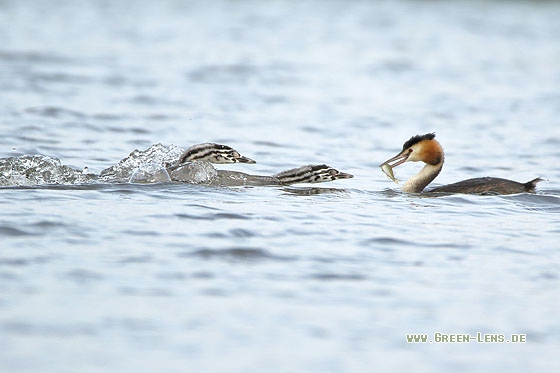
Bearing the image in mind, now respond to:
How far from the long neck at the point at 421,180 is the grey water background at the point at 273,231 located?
0.20m

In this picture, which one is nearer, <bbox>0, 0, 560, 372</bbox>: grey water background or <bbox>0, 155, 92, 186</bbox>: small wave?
<bbox>0, 0, 560, 372</bbox>: grey water background

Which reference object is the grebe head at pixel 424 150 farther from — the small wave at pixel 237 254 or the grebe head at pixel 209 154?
the small wave at pixel 237 254

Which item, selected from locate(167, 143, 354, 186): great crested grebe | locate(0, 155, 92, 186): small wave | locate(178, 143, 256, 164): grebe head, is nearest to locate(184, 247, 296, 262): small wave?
locate(0, 155, 92, 186): small wave

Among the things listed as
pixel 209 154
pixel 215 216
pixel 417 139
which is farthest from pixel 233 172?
pixel 215 216

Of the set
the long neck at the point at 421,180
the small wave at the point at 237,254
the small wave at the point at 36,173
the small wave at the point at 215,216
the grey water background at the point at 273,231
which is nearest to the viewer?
the grey water background at the point at 273,231

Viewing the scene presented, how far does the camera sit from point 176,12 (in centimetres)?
3309

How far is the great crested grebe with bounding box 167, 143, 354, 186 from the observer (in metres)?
11.5

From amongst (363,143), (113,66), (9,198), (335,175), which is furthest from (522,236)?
(113,66)

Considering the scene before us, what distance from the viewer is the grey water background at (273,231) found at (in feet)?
20.9

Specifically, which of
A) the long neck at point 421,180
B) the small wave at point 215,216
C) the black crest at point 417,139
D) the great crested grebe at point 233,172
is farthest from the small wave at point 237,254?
the black crest at point 417,139

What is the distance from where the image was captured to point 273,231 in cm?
907

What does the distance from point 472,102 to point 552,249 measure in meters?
11.8

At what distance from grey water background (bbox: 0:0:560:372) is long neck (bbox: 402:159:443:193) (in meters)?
0.20

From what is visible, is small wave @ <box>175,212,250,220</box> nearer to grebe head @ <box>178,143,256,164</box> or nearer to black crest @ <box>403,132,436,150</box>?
grebe head @ <box>178,143,256,164</box>
